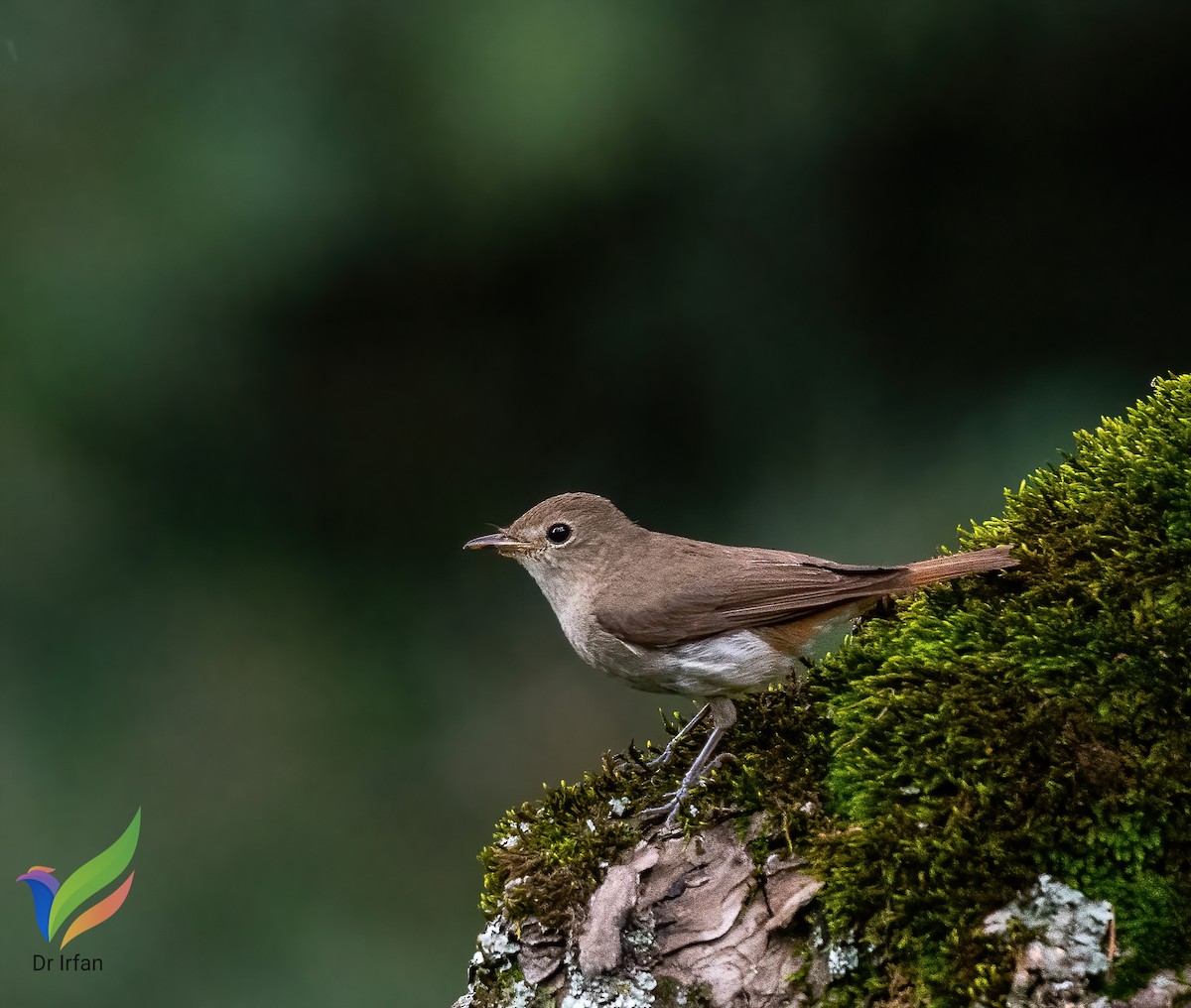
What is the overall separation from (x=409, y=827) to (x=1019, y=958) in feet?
18.1

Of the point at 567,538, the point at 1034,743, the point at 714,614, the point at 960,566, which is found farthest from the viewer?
the point at 567,538

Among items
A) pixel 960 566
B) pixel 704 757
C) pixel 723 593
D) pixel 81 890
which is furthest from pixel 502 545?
pixel 81 890

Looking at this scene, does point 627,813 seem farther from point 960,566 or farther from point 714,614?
point 960,566

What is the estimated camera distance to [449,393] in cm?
821

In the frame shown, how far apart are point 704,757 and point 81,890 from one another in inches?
168

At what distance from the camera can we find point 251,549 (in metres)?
7.79

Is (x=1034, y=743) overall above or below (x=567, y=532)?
below

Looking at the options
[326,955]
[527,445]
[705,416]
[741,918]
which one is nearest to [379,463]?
[527,445]

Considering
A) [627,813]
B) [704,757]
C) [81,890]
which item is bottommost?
[627,813]

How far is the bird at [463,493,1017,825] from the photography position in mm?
3840

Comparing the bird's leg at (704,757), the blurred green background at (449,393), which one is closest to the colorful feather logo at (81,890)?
the blurred green background at (449,393)

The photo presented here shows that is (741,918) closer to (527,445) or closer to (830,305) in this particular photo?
(830,305)

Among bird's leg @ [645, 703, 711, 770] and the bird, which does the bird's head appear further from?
bird's leg @ [645, 703, 711, 770]

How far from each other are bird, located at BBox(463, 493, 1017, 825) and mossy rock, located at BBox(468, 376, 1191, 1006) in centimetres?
16
